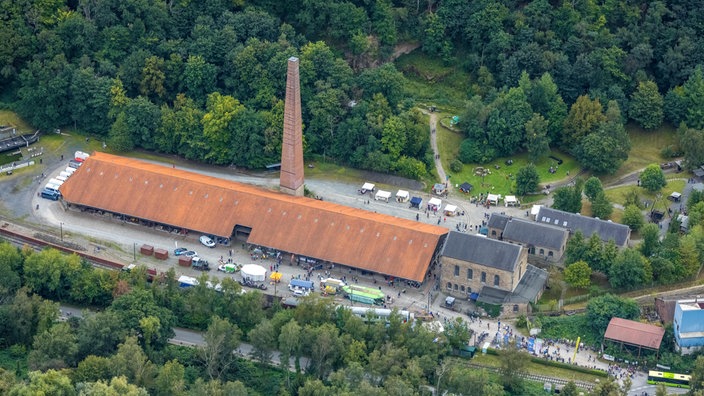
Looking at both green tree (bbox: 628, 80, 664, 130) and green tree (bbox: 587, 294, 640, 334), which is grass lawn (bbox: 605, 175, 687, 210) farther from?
green tree (bbox: 587, 294, 640, 334)

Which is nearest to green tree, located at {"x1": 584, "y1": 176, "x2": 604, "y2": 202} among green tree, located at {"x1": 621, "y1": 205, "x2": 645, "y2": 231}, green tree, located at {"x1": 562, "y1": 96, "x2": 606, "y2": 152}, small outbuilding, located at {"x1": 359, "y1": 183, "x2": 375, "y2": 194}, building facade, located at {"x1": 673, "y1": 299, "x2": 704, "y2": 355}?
green tree, located at {"x1": 621, "y1": 205, "x2": 645, "y2": 231}

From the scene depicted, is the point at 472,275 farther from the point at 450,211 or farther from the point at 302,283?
the point at 302,283

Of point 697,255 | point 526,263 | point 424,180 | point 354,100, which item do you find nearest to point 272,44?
point 354,100

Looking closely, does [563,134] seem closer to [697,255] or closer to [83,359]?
[697,255]

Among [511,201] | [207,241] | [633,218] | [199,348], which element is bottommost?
[199,348]

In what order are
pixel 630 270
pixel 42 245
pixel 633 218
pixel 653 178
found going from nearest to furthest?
pixel 630 270 < pixel 633 218 < pixel 42 245 < pixel 653 178

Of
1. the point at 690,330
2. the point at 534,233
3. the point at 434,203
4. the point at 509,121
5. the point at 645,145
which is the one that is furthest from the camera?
the point at 645,145

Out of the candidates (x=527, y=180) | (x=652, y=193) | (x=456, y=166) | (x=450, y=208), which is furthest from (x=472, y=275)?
(x=652, y=193)
